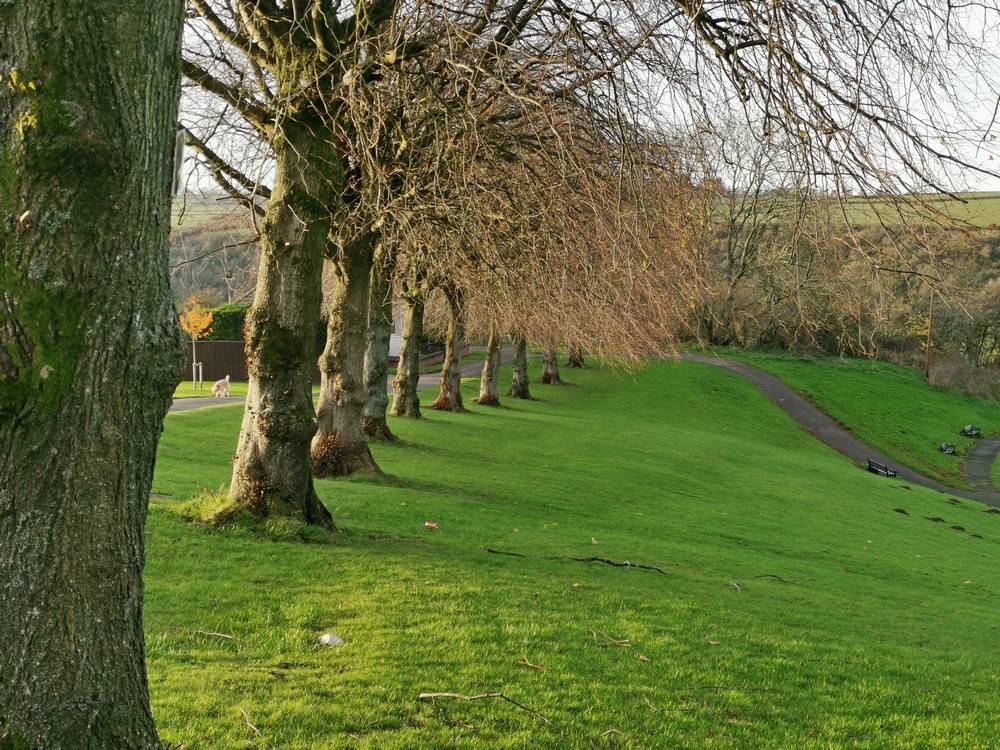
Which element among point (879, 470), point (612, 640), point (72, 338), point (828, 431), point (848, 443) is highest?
point (72, 338)

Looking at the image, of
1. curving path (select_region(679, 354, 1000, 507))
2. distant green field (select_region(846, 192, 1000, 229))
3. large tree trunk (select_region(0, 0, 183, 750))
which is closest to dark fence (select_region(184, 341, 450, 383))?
curving path (select_region(679, 354, 1000, 507))

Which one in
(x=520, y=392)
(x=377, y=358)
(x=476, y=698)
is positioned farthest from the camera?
(x=520, y=392)

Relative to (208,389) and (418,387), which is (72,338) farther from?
(208,389)

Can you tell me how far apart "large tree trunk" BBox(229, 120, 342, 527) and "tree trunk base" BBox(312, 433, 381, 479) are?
531 centimetres

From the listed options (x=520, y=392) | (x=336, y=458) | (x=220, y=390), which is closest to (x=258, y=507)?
(x=336, y=458)

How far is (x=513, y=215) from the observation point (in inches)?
515

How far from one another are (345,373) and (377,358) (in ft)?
17.5

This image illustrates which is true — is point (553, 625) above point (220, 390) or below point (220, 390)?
below

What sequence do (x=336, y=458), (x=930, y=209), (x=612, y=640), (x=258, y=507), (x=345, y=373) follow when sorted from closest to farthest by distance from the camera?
(x=930, y=209) < (x=612, y=640) < (x=258, y=507) < (x=345, y=373) < (x=336, y=458)

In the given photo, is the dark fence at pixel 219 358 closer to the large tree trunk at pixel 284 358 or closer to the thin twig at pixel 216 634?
the large tree trunk at pixel 284 358

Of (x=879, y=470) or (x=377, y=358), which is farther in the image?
(x=879, y=470)

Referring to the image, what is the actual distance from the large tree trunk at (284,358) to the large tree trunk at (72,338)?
23.4ft

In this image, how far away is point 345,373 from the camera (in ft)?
51.6

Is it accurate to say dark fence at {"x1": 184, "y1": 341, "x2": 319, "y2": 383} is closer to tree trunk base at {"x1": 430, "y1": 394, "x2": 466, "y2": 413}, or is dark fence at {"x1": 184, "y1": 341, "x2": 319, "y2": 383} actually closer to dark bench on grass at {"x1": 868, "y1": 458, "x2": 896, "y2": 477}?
tree trunk base at {"x1": 430, "y1": 394, "x2": 466, "y2": 413}
